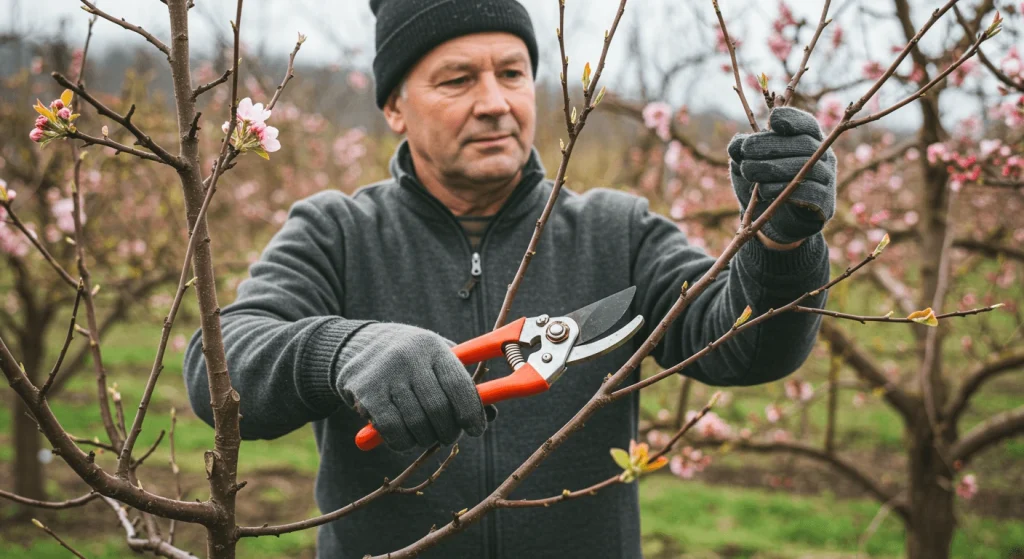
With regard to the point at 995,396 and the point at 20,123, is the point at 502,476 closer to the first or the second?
the point at 20,123

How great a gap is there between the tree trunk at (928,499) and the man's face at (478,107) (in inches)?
108

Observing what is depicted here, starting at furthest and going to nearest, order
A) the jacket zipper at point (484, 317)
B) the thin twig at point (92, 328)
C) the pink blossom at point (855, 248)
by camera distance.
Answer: the pink blossom at point (855, 248), the jacket zipper at point (484, 317), the thin twig at point (92, 328)

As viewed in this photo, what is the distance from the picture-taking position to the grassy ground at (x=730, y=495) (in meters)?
5.86

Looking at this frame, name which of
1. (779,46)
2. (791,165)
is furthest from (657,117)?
(791,165)

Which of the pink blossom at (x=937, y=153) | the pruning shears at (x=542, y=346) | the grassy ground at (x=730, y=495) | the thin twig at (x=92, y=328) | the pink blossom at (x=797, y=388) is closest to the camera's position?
the pruning shears at (x=542, y=346)

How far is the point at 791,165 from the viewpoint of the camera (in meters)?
1.39

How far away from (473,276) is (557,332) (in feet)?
2.48

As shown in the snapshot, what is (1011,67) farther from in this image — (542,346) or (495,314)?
(542,346)

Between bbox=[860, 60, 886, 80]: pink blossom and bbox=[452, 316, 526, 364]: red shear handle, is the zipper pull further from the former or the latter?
bbox=[860, 60, 886, 80]: pink blossom

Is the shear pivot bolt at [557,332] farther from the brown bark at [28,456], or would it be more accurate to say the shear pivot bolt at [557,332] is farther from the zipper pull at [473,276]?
the brown bark at [28,456]

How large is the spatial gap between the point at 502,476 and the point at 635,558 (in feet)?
1.65

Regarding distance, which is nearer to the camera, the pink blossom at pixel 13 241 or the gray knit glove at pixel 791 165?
the gray knit glove at pixel 791 165

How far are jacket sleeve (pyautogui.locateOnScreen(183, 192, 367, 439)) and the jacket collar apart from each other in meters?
0.25

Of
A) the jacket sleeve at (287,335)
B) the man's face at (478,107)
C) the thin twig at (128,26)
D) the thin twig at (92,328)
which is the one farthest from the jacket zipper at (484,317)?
the thin twig at (128,26)
